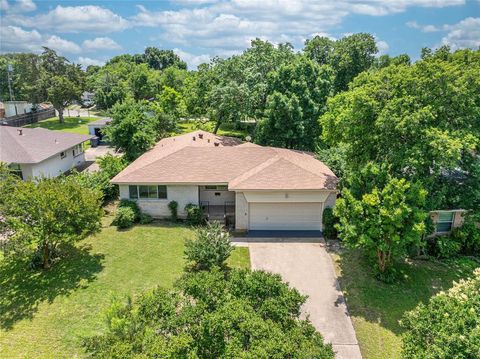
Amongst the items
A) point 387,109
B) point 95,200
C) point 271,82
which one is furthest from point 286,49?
point 95,200

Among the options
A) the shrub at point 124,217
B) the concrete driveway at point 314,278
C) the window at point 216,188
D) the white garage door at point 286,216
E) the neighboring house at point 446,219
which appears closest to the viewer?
the concrete driveway at point 314,278

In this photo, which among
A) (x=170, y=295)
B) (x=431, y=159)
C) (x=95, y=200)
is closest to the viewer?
(x=170, y=295)

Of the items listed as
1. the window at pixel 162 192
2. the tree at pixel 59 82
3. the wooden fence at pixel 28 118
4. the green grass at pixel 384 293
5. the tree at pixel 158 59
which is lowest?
the green grass at pixel 384 293

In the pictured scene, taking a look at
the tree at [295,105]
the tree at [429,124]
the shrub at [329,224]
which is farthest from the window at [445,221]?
the tree at [295,105]

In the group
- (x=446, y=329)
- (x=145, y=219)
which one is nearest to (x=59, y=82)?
(x=145, y=219)

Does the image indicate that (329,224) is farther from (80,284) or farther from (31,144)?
(31,144)

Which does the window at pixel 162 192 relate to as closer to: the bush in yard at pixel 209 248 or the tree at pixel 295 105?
the bush in yard at pixel 209 248

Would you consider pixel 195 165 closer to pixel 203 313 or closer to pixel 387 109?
pixel 387 109
